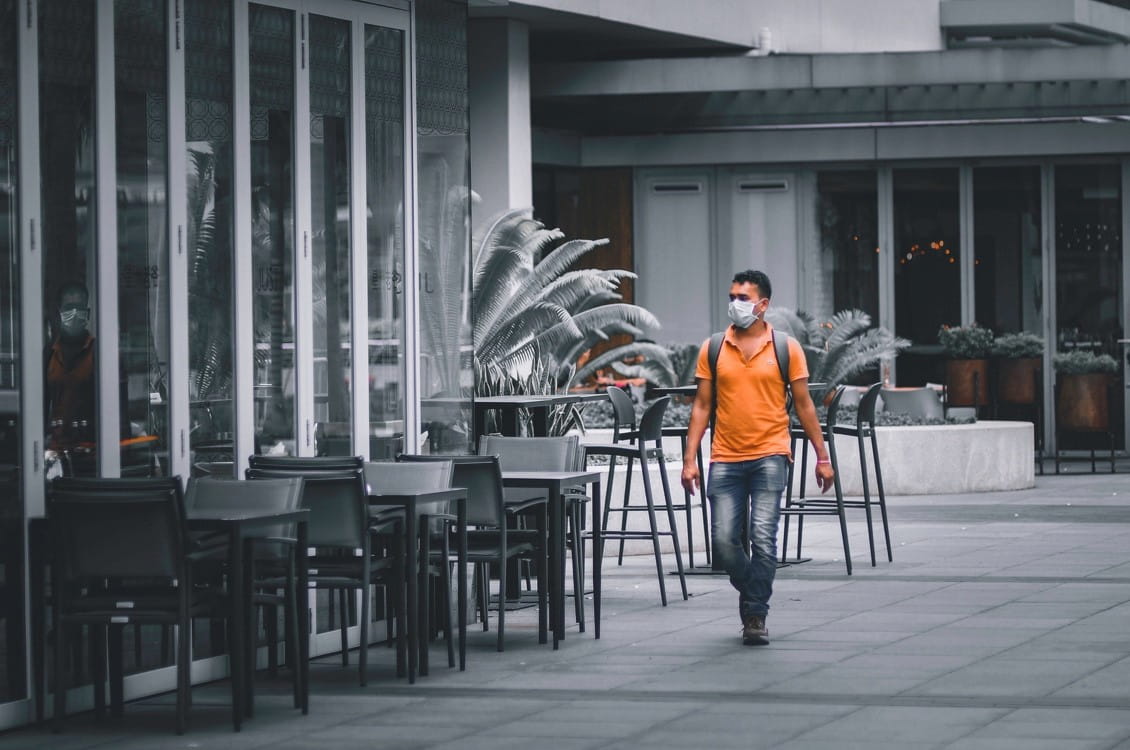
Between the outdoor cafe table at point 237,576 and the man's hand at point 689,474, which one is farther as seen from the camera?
the man's hand at point 689,474

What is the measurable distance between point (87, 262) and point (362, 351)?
222cm

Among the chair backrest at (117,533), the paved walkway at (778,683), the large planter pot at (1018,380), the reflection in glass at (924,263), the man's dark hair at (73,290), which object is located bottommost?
the paved walkway at (778,683)

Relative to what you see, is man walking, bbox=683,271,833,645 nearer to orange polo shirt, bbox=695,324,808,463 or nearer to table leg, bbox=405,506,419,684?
orange polo shirt, bbox=695,324,808,463

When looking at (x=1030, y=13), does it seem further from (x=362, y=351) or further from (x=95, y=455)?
(x=95, y=455)

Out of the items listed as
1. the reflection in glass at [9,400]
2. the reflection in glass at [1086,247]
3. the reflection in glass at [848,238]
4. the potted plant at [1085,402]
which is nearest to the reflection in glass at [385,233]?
the reflection in glass at [9,400]

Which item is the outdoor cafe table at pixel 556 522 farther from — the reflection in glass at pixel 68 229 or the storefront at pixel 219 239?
the reflection in glass at pixel 68 229

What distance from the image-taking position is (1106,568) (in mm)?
12438

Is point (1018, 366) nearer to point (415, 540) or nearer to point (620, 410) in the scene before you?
point (620, 410)

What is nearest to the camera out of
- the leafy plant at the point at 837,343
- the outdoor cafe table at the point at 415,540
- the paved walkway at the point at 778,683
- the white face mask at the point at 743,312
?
the paved walkway at the point at 778,683

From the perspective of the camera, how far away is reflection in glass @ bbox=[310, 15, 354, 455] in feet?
32.3

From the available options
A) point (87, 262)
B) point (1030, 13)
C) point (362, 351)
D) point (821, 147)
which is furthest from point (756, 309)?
point (1030, 13)

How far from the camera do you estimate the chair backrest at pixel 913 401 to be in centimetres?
2105

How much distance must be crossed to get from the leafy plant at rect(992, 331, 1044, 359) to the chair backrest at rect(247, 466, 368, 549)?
15.2 meters

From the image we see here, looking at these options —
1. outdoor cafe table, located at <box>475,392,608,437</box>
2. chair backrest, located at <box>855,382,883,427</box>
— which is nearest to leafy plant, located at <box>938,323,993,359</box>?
chair backrest, located at <box>855,382,883,427</box>
